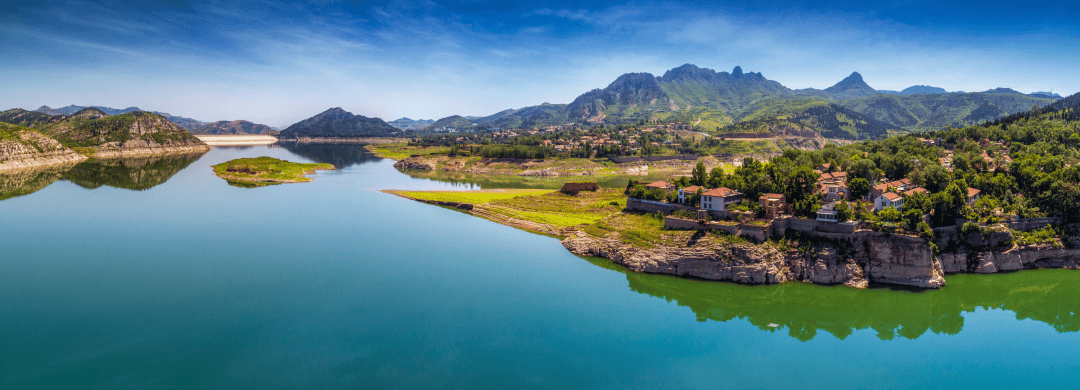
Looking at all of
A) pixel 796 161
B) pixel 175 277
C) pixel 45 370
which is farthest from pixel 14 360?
pixel 796 161

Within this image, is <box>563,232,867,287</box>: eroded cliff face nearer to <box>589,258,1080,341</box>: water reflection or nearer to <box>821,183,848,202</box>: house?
<box>589,258,1080,341</box>: water reflection

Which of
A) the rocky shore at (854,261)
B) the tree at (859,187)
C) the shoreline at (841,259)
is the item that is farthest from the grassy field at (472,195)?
the tree at (859,187)

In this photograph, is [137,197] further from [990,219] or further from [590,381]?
[990,219]

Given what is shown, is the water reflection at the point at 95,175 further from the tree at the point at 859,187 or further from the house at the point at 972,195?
the house at the point at 972,195

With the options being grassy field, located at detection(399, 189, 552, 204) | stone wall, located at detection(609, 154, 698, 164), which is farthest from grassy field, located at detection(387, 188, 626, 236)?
stone wall, located at detection(609, 154, 698, 164)

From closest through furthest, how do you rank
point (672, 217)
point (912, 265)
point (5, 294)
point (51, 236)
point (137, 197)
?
1. point (5, 294)
2. point (912, 265)
3. point (672, 217)
4. point (51, 236)
5. point (137, 197)

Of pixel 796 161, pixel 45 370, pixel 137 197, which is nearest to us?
pixel 45 370
